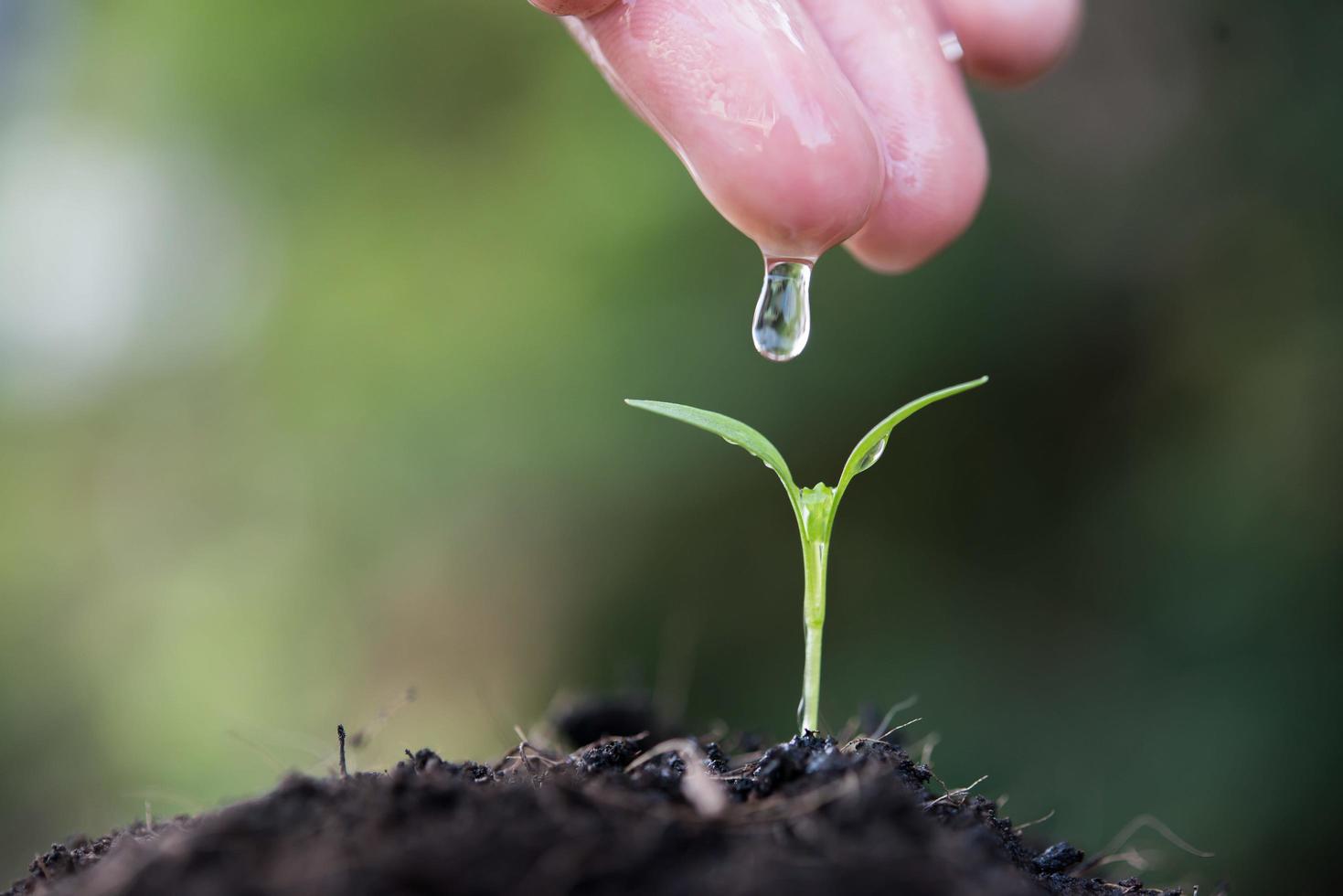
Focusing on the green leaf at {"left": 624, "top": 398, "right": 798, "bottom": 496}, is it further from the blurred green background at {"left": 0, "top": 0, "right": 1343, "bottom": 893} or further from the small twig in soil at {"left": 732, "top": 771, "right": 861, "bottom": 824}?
the blurred green background at {"left": 0, "top": 0, "right": 1343, "bottom": 893}

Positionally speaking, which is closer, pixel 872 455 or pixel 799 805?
pixel 799 805

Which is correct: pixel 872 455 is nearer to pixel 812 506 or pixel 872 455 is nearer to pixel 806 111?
pixel 812 506

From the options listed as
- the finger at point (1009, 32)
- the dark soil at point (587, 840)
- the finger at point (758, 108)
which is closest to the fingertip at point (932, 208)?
the finger at point (758, 108)

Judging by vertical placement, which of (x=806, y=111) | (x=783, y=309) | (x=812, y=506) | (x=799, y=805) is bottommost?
(x=799, y=805)

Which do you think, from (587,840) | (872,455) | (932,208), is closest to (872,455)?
(872,455)

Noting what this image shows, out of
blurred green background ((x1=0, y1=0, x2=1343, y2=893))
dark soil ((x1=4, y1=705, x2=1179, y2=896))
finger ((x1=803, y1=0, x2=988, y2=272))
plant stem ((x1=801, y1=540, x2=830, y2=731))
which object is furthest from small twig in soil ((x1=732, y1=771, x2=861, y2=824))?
blurred green background ((x1=0, y1=0, x2=1343, y2=893))

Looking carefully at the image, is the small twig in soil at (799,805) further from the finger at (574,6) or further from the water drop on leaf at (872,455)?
the finger at (574,6)

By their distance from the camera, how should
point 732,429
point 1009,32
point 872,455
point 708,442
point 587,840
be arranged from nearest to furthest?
1. point 587,840
2. point 732,429
3. point 872,455
4. point 1009,32
5. point 708,442

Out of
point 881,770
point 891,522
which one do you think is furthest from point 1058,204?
point 881,770

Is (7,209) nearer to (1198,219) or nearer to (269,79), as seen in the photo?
(269,79)
